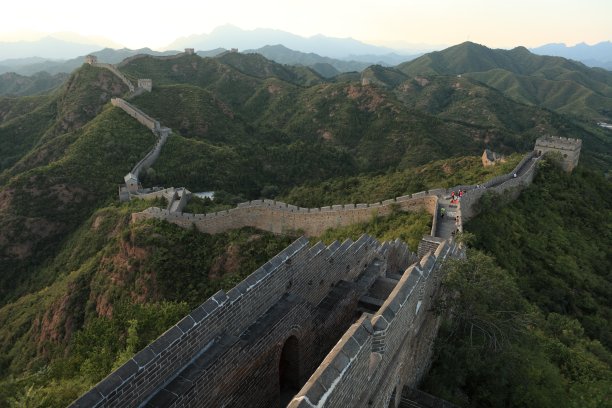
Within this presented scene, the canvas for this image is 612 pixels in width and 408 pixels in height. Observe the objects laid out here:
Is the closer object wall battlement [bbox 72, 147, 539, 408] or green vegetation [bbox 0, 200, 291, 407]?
wall battlement [bbox 72, 147, 539, 408]

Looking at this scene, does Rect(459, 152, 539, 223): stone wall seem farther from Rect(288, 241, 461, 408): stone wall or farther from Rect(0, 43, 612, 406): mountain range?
Rect(288, 241, 461, 408): stone wall

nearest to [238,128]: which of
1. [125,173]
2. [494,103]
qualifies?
[125,173]

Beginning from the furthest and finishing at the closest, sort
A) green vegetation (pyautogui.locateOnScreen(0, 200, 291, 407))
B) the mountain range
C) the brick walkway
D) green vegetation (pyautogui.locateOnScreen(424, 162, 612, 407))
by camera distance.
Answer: green vegetation (pyautogui.locateOnScreen(0, 200, 291, 407)) < the mountain range < the brick walkway < green vegetation (pyautogui.locateOnScreen(424, 162, 612, 407))

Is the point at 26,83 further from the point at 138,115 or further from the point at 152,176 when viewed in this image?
the point at 152,176

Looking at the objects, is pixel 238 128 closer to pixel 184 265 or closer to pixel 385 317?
pixel 184 265

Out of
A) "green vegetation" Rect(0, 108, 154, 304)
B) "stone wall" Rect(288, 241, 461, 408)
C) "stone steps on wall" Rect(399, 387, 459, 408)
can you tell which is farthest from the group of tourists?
"green vegetation" Rect(0, 108, 154, 304)

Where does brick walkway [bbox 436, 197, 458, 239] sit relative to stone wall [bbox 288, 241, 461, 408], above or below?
below
